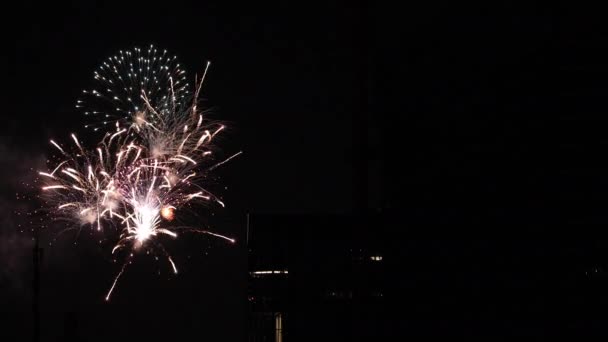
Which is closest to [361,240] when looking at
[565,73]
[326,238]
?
[326,238]

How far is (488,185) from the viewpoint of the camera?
56.3 feet

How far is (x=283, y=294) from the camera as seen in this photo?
16.4 m

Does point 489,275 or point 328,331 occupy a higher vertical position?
point 489,275

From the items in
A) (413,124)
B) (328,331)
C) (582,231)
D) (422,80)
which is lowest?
(328,331)

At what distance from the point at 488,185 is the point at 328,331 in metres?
6.09

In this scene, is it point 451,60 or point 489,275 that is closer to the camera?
point 489,275

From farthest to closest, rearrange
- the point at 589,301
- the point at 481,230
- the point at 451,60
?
the point at 451,60
the point at 481,230
the point at 589,301

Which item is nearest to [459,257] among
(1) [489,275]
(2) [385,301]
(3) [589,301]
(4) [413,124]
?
(1) [489,275]

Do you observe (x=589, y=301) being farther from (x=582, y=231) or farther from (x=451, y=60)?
(x=451, y=60)

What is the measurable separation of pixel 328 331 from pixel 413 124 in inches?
264

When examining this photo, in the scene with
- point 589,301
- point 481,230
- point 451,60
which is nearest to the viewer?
point 589,301

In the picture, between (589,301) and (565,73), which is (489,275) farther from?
(565,73)

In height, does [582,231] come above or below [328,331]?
above

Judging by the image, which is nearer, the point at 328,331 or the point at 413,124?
the point at 328,331
